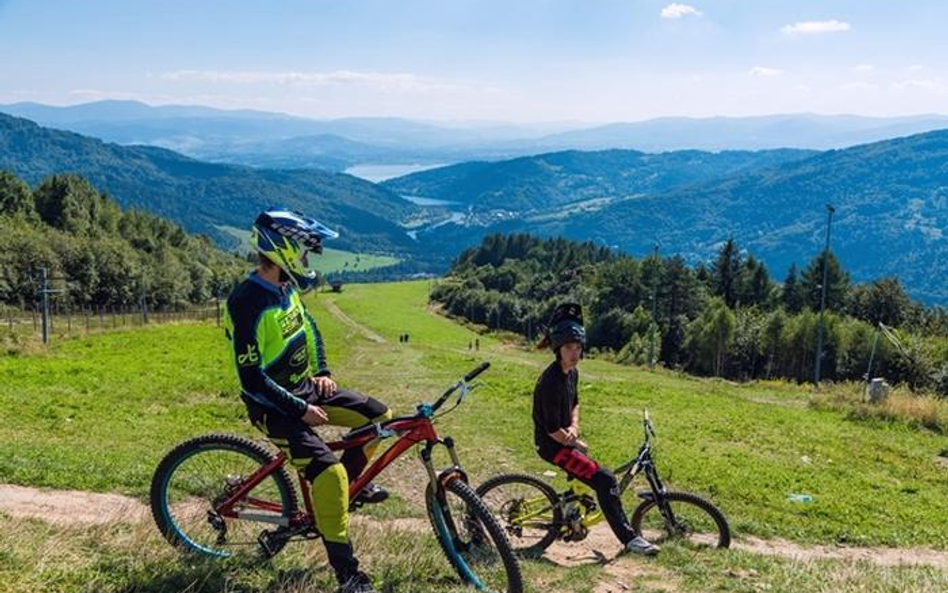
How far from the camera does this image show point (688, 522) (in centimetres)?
839

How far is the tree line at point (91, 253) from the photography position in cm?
7194

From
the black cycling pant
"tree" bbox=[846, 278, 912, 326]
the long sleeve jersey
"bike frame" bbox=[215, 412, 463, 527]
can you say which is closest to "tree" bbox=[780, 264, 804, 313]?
"tree" bbox=[846, 278, 912, 326]

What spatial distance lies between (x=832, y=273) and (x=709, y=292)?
13.6 meters

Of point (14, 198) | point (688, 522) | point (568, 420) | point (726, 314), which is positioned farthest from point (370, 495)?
point (14, 198)

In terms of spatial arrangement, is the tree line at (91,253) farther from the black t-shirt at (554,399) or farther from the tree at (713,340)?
the black t-shirt at (554,399)

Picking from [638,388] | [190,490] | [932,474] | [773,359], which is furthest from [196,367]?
[773,359]

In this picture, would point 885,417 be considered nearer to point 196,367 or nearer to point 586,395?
point 586,395

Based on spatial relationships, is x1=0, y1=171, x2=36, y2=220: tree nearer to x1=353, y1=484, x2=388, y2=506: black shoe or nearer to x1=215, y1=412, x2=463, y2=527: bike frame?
x1=215, y1=412, x2=463, y2=527: bike frame

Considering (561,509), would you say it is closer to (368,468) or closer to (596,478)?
(596,478)

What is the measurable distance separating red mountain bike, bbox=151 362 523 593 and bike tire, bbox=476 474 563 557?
200 centimetres

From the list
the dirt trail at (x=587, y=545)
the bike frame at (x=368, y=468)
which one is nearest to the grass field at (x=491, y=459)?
the dirt trail at (x=587, y=545)

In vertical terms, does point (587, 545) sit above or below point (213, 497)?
below

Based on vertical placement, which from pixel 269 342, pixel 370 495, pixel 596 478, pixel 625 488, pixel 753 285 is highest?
pixel 269 342

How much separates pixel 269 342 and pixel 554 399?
3002 millimetres
